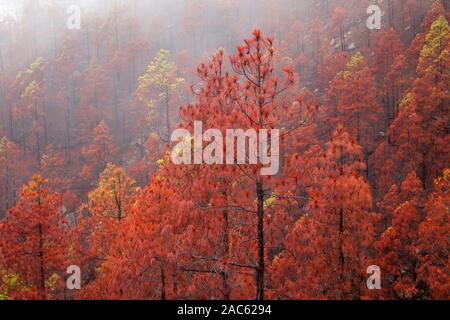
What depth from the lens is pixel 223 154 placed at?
800 centimetres

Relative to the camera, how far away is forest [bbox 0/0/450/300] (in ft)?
27.2

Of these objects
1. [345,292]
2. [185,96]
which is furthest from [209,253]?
[185,96]

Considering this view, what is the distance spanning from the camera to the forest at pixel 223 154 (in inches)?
326

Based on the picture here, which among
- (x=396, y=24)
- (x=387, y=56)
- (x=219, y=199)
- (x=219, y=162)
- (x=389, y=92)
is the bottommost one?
(x=219, y=199)

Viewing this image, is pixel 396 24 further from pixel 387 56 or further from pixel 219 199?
→ pixel 219 199

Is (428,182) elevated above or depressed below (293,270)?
above

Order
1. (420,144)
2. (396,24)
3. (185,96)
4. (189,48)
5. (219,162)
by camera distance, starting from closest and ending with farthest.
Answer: (219,162) → (420,144) → (396,24) → (185,96) → (189,48)

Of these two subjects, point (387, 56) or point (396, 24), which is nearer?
point (387, 56)

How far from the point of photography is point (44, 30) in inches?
2709

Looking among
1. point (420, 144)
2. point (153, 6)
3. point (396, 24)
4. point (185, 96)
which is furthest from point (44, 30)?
point (420, 144)

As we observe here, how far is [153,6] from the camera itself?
221ft

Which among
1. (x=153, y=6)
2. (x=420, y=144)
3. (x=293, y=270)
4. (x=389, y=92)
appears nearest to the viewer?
(x=293, y=270)

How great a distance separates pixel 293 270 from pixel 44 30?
75.3 m

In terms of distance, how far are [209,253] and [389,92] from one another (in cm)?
3050
